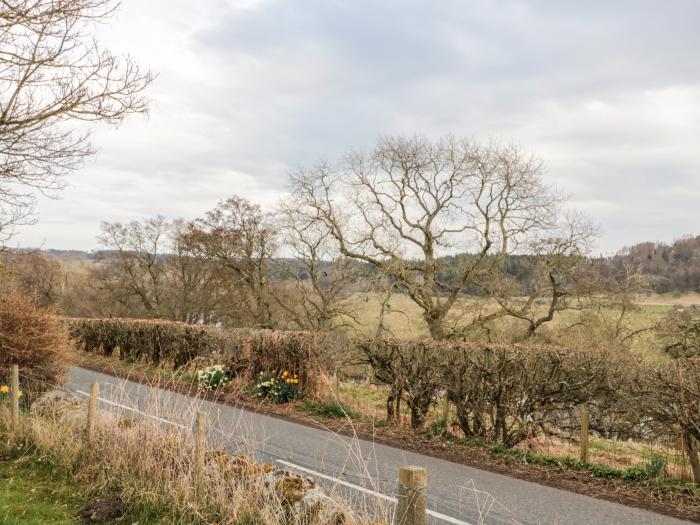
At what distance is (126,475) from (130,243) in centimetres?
4136

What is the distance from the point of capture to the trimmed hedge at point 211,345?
52.2 ft

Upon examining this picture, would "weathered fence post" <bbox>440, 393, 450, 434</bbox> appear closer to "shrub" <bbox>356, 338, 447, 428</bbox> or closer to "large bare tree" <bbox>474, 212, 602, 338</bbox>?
"shrub" <bbox>356, 338, 447, 428</bbox>

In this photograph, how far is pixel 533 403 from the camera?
11.1 metres

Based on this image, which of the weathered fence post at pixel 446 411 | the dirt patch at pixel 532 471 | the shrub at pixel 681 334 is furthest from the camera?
the shrub at pixel 681 334

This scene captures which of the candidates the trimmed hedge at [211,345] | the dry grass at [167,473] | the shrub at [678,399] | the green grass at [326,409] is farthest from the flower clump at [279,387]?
the shrub at [678,399]

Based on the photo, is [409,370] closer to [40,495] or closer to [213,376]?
[213,376]

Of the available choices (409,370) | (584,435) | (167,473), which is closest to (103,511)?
(167,473)

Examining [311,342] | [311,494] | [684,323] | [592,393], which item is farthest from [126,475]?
[684,323]

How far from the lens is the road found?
291 inches

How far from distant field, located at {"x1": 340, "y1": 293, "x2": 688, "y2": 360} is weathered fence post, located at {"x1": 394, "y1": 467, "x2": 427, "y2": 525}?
19077mm

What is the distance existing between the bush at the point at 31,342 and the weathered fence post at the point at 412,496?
10139 mm

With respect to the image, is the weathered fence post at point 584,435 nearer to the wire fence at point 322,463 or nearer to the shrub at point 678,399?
the shrub at point 678,399

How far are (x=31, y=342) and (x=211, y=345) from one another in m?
7.55

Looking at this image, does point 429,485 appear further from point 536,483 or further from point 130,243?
point 130,243
